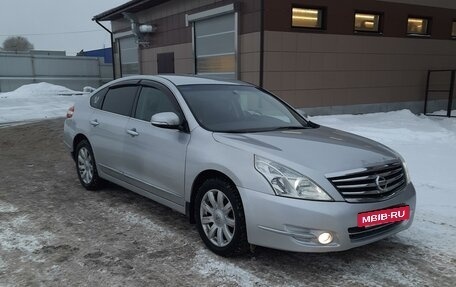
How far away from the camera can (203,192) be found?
154 inches

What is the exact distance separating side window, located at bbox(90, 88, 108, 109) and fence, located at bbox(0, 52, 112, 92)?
76.8 ft

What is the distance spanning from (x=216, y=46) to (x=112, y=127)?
30.8ft

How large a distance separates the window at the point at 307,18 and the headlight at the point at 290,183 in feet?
32.1

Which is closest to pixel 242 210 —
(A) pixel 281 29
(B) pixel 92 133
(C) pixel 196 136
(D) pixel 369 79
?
(C) pixel 196 136

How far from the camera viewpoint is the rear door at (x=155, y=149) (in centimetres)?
418

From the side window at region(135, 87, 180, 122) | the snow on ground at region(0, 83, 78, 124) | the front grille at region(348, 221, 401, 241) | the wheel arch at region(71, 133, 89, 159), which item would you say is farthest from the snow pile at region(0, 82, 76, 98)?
the front grille at region(348, 221, 401, 241)

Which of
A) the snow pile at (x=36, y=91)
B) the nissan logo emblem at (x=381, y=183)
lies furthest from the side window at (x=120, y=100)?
the snow pile at (x=36, y=91)

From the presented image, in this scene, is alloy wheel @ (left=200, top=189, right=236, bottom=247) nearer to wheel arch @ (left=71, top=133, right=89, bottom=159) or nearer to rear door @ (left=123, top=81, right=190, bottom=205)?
rear door @ (left=123, top=81, right=190, bottom=205)

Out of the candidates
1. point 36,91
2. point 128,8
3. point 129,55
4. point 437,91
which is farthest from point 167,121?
point 36,91

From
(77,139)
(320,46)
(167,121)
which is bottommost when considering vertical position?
(77,139)

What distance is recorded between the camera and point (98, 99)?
19.4 feet

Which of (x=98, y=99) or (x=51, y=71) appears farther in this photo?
(x=51, y=71)

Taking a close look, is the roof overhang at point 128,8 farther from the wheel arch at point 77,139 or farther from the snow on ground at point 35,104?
the wheel arch at point 77,139

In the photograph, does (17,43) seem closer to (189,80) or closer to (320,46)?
(320,46)
